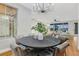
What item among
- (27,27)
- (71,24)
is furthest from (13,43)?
(71,24)

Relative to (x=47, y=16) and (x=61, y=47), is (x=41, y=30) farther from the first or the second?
(x=61, y=47)

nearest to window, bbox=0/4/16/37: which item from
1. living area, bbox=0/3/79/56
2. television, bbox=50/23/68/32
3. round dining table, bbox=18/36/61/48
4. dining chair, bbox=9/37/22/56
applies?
living area, bbox=0/3/79/56

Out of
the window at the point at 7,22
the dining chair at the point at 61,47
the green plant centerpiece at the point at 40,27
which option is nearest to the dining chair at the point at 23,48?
the window at the point at 7,22

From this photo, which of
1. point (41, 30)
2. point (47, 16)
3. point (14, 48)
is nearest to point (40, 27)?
point (41, 30)

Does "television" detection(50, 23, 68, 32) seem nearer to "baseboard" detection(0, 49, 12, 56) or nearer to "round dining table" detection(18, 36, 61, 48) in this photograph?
"round dining table" detection(18, 36, 61, 48)

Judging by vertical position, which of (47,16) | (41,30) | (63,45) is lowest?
(63,45)

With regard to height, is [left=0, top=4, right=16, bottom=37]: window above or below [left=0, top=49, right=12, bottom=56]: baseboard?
above

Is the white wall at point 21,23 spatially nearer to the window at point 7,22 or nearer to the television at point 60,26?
the window at point 7,22

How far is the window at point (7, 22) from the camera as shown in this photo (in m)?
2.10

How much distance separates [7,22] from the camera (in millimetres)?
2131

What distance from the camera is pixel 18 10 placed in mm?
2123

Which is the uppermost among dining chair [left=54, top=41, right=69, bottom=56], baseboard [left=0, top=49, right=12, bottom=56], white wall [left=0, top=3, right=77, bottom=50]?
white wall [left=0, top=3, right=77, bottom=50]

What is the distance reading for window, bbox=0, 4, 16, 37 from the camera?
210 cm

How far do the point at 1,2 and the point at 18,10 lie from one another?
305mm
